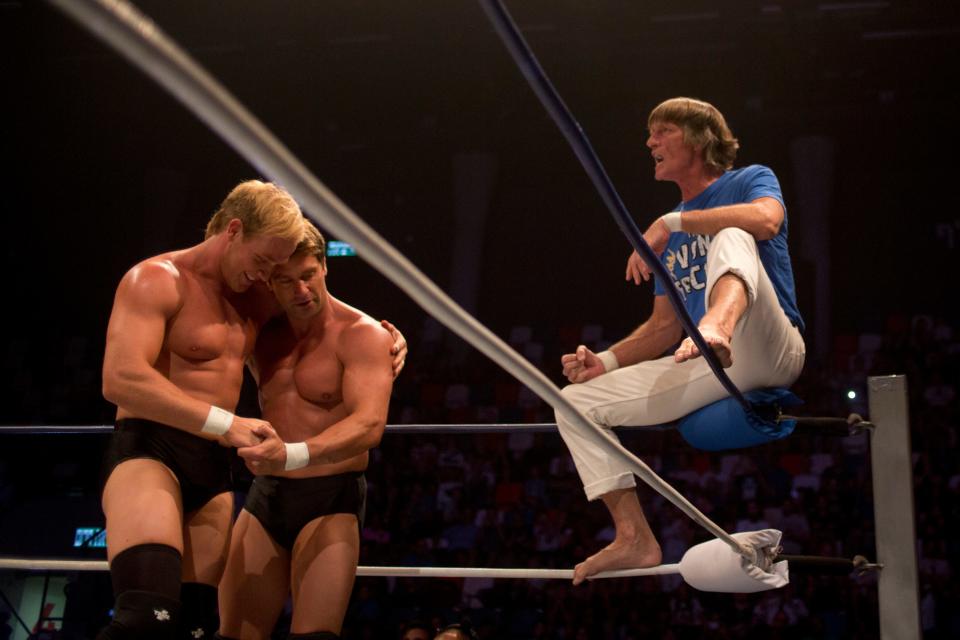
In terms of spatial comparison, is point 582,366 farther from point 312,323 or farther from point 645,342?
point 312,323

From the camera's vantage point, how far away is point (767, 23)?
6.73m

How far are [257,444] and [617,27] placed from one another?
237 inches

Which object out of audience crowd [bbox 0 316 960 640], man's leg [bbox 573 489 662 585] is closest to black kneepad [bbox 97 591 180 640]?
man's leg [bbox 573 489 662 585]

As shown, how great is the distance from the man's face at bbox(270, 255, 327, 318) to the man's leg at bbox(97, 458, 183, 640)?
1.34 ft

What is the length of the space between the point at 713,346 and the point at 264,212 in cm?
90

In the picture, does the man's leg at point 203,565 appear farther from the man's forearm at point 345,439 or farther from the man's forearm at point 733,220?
the man's forearm at point 733,220

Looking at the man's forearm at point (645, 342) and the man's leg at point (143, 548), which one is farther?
the man's forearm at point (645, 342)

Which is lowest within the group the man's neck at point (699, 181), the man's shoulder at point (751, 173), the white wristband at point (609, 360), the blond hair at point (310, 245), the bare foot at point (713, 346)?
the bare foot at point (713, 346)

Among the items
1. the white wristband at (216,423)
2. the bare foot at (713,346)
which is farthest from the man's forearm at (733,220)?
the white wristband at (216,423)

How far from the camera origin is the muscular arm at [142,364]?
5.31 feet

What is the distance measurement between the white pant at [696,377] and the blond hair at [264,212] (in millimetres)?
637

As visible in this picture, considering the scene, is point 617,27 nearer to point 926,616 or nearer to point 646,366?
point 926,616

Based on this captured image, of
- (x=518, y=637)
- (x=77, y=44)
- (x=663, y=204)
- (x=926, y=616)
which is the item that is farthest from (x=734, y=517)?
(x=77, y=44)

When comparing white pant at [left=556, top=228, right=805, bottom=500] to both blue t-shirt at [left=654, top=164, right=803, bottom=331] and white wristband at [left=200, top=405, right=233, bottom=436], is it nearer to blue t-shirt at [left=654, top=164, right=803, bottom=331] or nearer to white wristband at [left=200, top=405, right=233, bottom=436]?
Answer: blue t-shirt at [left=654, top=164, right=803, bottom=331]
